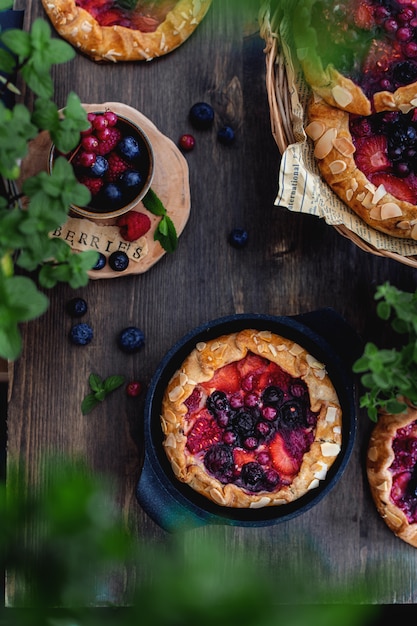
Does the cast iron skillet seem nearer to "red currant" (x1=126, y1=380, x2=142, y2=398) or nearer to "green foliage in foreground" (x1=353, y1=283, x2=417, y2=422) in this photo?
"red currant" (x1=126, y1=380, x2=142, y2=398)

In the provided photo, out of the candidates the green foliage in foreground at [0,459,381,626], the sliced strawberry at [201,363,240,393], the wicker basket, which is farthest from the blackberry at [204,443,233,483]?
the green foliage in foreground at [0,459,381,626]

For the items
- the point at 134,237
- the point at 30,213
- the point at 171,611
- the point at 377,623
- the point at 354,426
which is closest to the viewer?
the point at 171,611

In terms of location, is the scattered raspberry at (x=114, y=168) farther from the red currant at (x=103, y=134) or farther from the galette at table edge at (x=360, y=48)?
the galette at table edge at (x=360, y=48)

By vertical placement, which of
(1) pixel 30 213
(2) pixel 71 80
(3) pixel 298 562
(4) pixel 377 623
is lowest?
(4) pixel 377 623

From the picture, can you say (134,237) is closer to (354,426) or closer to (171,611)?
(354,426)

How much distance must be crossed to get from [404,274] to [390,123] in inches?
15.8

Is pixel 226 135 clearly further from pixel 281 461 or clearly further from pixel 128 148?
pixel 281 461

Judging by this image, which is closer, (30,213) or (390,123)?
(30,213)

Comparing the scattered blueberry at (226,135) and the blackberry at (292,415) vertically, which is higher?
the scattered blueberry at (226,135)

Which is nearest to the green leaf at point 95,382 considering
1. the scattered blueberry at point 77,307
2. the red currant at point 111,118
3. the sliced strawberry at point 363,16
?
the scattered blueberry at point 77,307

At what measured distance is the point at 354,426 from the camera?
5.72 feet

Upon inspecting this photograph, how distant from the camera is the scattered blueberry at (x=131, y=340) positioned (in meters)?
1.89

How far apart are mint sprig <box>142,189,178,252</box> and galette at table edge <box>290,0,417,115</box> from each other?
45cm

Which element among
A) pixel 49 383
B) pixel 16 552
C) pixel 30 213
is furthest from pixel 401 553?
pixel 16 552
